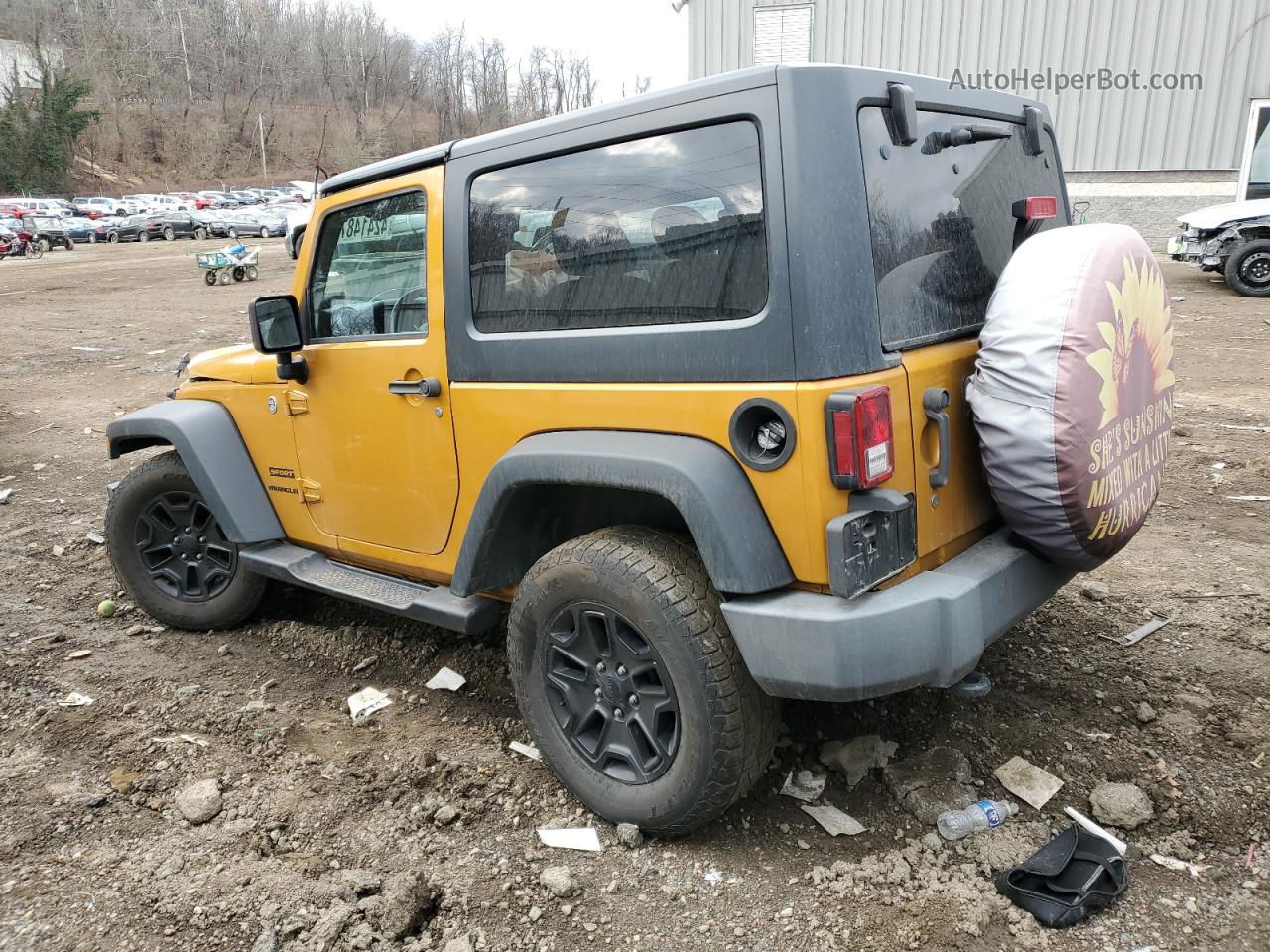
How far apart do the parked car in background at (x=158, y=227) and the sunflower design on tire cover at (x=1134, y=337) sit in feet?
142

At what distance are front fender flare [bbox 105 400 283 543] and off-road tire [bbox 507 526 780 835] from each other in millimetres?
1655

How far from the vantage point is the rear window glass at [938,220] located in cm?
240

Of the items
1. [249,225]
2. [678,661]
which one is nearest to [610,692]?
[678,661]

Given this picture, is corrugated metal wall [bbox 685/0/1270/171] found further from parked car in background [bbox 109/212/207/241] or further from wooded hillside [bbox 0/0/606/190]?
wooded hillside [bbox 0/0/606/190]

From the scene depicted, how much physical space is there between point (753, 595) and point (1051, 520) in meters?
0.81

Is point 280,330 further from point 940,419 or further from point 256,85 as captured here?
point 256,85

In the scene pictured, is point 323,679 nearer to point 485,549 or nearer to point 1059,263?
point 485,549

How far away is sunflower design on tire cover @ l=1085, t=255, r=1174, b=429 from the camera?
2.42 metres

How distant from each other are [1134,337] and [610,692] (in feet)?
5.72

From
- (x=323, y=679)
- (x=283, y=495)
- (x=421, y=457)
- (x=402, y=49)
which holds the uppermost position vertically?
(x=402, y=49)

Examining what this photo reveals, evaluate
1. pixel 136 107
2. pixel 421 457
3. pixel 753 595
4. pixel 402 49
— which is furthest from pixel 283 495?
pixel 402 49

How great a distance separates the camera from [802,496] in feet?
7.45

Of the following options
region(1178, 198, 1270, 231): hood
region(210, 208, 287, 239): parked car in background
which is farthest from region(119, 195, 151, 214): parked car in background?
region(1178, 198, 1270, 231): hood

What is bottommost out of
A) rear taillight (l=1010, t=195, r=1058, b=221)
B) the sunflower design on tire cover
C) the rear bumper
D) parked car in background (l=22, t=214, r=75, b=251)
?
the rear bumper
